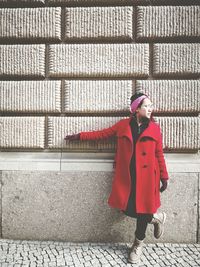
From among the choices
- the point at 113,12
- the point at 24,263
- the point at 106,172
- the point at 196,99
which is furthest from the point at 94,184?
the point at 113,12

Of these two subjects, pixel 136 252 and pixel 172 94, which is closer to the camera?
pixel 136 252

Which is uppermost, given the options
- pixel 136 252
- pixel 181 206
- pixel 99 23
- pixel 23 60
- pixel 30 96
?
pixel 99 23

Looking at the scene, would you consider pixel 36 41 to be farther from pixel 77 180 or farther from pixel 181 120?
pixel 181 120

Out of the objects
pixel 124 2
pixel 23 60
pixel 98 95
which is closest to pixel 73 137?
pixel 98 95

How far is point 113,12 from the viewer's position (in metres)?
3.16

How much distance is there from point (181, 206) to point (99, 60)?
199 cm

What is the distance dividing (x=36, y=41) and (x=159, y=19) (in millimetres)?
1492

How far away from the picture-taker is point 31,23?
3.23 m

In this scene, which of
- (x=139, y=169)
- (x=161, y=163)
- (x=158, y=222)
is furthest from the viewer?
(x=158, y=222)

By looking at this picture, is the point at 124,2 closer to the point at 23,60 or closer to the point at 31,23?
the point at 31,23

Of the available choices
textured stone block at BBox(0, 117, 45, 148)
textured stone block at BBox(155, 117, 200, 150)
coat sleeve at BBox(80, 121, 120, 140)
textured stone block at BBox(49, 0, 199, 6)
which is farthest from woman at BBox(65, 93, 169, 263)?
textured stone block at BBox(49, 0, 199, 6)

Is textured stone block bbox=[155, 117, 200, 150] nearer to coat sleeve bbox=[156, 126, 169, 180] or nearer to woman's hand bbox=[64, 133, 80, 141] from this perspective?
coat sleeve bbox=[156, 126, 169, 180]

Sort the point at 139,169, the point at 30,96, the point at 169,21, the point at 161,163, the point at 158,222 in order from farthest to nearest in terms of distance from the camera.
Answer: the point at 30,96, the point at 169,21, the point at 158,222, the point at 161,163, the point at 139,169

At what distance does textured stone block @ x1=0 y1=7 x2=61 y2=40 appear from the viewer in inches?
126
